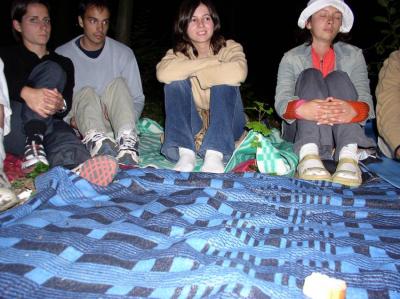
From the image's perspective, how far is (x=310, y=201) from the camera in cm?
192

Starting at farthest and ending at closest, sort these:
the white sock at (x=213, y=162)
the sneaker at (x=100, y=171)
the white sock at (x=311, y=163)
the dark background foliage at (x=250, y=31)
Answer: the dark background foliage at (x=250, y=31) < the white sock at (x=213, y=162) < the white sock at (x=311, y=163) < the sneaker at (x=100, y=171)

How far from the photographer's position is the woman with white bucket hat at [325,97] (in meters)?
2.36

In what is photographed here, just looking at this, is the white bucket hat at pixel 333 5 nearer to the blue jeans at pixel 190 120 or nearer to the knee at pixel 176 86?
the blue jeans at pixel 190 120

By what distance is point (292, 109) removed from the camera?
8.38 feet

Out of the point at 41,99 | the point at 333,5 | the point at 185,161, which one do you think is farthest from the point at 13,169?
the point at 333,5

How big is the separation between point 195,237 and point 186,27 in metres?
1.72

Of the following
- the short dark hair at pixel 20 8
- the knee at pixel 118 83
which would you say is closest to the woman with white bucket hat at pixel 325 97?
the knee at pixel 118 83

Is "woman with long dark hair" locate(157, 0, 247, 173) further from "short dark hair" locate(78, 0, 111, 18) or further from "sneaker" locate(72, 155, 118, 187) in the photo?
"short dark hair" locate(78, 0, 111, 18)

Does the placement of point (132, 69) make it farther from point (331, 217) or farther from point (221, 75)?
point (331, 217)

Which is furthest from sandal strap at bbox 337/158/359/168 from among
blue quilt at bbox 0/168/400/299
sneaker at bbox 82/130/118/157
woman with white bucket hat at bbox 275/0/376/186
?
sneaker at bbox 82/130/118/157

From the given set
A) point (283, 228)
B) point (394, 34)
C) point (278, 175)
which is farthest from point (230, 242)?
point (394, 34)

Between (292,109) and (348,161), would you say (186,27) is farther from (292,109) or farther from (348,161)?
(348,161)

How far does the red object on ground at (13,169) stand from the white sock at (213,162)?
1.12 metres

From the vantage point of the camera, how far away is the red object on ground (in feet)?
7.62
